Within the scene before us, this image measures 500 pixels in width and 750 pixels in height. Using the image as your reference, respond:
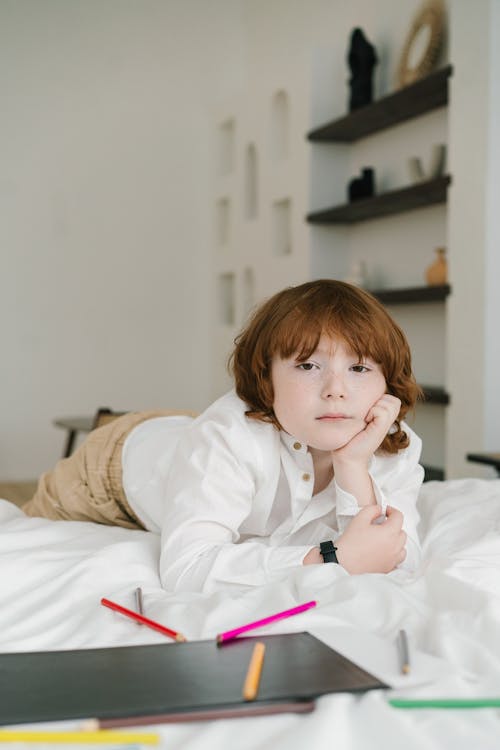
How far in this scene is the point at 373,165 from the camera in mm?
4297

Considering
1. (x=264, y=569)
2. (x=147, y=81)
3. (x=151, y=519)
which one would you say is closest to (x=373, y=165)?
(x=147, y=81)

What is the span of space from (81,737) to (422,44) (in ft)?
11.8

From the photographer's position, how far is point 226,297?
5.64 m

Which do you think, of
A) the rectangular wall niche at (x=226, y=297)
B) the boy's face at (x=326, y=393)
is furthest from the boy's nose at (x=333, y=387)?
the rectangular wall niche at (x=226, y=297)

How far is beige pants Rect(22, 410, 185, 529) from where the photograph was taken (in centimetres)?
170

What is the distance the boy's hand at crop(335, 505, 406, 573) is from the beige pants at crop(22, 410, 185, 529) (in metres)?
0.63

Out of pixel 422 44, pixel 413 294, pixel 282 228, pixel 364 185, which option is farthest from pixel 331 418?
pixel 282 228

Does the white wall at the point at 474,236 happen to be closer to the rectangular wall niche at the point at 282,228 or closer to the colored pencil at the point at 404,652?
the rectangular wall niche at the point at 282,228

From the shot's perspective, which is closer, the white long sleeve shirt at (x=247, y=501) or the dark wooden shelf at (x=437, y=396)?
the white long sleeve shirt at (x=247, y=501)

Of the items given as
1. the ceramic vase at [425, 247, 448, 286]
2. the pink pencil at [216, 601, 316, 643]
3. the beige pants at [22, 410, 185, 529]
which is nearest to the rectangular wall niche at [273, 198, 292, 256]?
the ceramic vase at [425, 247, 448, 286]

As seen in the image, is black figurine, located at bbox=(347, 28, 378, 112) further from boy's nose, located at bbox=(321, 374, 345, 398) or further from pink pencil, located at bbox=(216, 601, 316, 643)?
pink pencil, located at bbox=(216, 601, 316, 643)

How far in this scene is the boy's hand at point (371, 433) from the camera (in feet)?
4.08

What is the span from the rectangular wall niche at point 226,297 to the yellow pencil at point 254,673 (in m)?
4.86

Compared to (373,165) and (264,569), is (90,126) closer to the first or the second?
(373,165)
